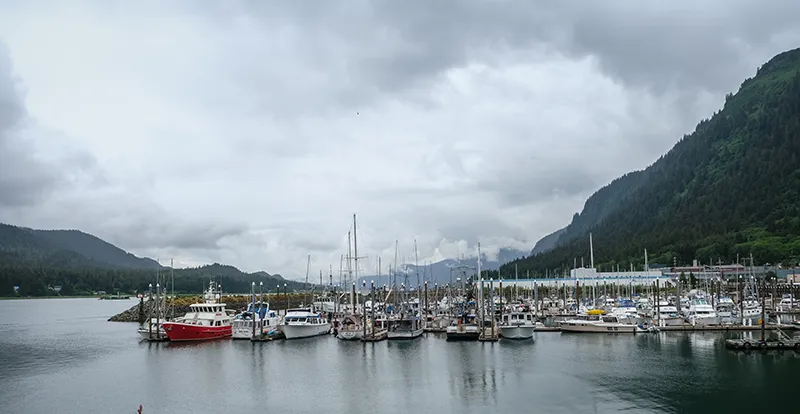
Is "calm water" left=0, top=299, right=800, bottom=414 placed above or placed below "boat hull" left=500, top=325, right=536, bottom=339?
below

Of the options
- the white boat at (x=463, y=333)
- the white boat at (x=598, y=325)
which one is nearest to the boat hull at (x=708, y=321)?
the white boat at (x=598, y=325)

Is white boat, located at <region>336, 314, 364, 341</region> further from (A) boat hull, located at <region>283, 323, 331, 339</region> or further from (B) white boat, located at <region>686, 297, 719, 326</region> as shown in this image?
(B) white boat, located at <region>686, 297, 719, 326</region>

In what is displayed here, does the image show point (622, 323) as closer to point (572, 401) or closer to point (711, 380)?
point (711, 380)

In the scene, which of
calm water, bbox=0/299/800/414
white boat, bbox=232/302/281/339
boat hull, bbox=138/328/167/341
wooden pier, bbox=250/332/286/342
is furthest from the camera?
white boat, bbox=232/302/281/339

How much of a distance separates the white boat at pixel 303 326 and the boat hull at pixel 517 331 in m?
22.6

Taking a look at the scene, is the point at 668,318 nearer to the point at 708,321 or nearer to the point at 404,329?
the point at 708,321

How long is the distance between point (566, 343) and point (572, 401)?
30723 millimetres

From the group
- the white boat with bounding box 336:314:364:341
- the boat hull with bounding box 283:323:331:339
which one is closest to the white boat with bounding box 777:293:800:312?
the white boat with bounding box 336:314:364:341

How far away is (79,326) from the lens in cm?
10612

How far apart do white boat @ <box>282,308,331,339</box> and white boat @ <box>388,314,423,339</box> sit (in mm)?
9186

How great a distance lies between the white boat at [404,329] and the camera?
71.4 m

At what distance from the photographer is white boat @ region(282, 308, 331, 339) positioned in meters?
72.9

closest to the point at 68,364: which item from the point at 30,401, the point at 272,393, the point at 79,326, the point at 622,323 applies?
the point at 30,401

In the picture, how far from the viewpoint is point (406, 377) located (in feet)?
154
